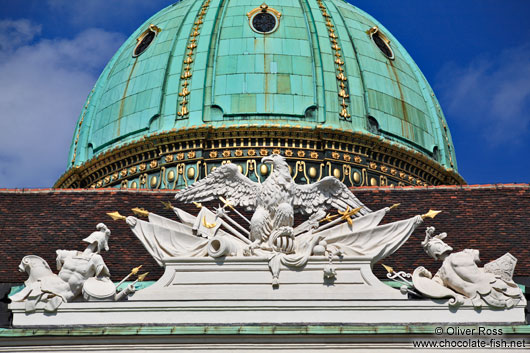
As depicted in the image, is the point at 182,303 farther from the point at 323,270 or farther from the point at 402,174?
the point at 402,174

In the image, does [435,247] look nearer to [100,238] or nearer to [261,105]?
[100,238]

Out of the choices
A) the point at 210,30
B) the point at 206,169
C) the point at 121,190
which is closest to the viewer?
the point at 121,190

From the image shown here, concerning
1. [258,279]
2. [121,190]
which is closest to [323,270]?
[258,279]

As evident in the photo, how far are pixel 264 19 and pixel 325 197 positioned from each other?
11.7m

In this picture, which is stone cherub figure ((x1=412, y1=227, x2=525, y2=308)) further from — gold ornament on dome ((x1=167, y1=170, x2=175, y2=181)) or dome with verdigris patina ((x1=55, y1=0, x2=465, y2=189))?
gold ornament on dome ((x1=167, y1=170, x2=175, y2=181))

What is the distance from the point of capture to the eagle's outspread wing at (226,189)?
2633cm

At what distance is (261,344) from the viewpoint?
23.5 meters

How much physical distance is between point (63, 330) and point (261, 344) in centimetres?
346

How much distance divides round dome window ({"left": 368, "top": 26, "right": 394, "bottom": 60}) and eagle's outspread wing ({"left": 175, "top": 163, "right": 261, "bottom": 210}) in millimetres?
12508

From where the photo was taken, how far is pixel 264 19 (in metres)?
37.0

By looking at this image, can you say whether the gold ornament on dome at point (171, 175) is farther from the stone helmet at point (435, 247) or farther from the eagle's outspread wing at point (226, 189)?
the stone helmet at point (435, 247)

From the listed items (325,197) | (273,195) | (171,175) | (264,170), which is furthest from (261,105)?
(273,195)

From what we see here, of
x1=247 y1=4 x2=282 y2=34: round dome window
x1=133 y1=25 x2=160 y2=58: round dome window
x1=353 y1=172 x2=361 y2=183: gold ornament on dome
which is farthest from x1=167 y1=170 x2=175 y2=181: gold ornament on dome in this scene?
x1=133 y1=25 x2=160 y2=58: round dome window

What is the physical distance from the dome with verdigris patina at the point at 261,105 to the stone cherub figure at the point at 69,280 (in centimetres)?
950
